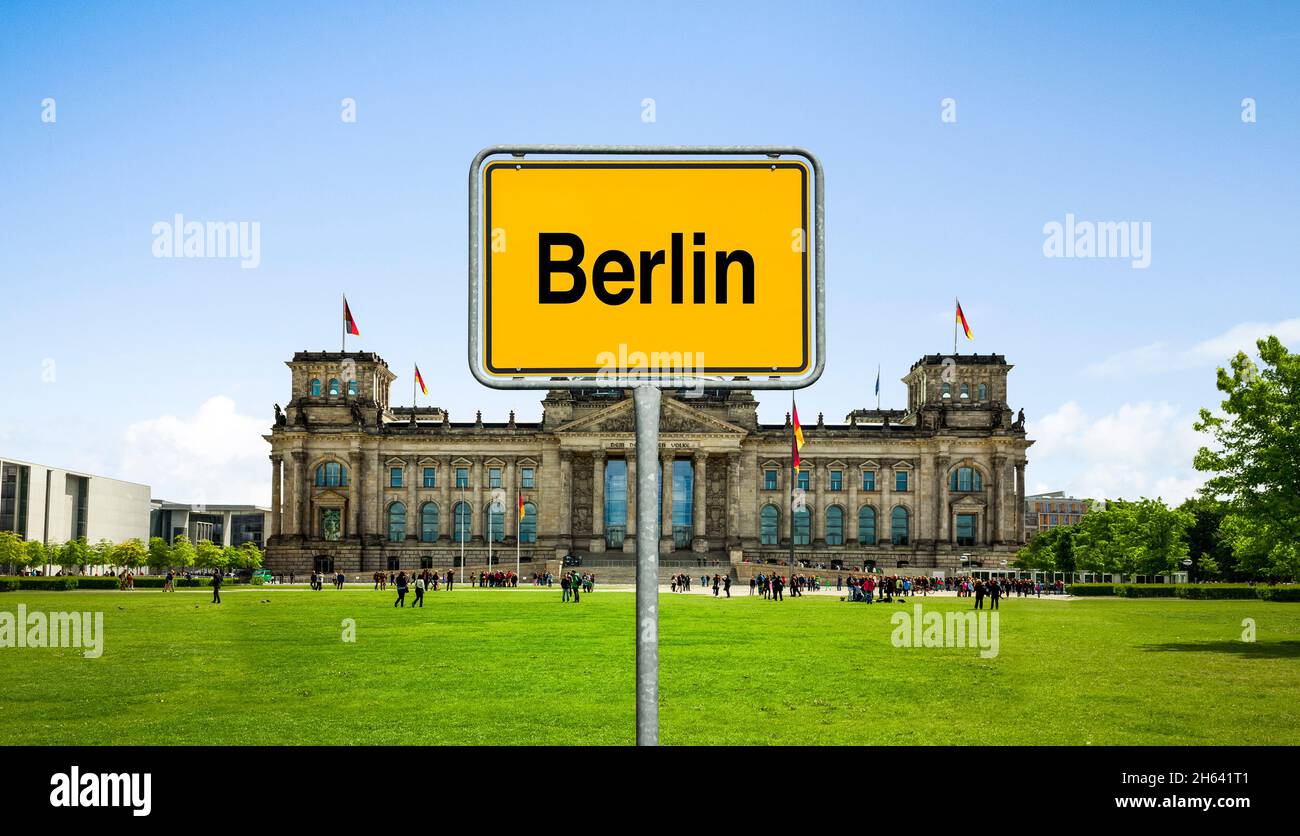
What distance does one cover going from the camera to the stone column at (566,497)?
400ft

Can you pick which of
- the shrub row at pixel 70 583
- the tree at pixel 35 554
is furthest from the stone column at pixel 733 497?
the tree at pixel 35 554

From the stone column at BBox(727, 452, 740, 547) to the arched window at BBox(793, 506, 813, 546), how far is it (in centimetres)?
708

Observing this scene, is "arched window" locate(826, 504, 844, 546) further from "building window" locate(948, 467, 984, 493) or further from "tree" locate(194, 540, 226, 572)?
"tree" locate(194, 540, 226, 572)

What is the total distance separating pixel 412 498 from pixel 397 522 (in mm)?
3423

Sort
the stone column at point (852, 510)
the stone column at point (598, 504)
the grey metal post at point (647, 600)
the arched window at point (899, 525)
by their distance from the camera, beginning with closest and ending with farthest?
the grey metal post at point (647, 600), the stone column at point (598, 504), the stone column at point (852, 510), the arched window at point (899, 525)

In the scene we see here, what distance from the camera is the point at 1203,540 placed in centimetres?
12381

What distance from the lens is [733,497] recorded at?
123 metres

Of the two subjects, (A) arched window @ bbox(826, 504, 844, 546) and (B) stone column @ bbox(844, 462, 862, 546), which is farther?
(A) arched window @ bbox(826, 504, 844, 546)

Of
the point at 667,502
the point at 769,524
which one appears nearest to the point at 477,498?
the point at 667,502

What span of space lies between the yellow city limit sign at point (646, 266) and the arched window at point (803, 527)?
399 ft

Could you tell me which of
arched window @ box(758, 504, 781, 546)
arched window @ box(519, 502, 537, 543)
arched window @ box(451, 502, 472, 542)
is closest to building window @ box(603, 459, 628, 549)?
arched window @ box(519, 502, 537, 543)

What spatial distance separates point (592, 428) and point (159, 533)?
345 feet

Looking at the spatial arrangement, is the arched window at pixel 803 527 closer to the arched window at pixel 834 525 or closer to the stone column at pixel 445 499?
the arched window at pixel 834 525

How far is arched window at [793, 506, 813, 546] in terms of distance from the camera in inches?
4899
